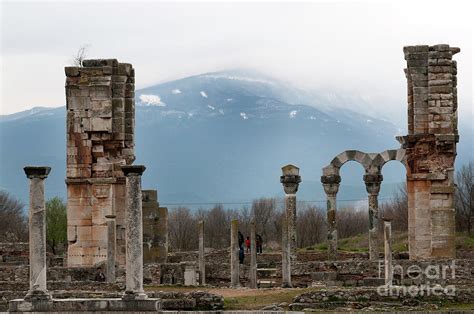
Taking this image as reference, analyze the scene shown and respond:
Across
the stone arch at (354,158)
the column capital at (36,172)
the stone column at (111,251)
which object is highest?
the stone arch at (354,158)

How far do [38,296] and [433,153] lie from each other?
1748cm

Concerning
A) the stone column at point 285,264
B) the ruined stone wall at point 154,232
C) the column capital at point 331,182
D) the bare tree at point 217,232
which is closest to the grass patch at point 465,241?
the column capital at point 331,182

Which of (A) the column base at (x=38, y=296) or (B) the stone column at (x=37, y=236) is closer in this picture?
(A) the column base at (x=38, y=296)

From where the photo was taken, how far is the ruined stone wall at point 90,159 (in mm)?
42000

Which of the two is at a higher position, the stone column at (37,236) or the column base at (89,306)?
the stone column at (37,236)

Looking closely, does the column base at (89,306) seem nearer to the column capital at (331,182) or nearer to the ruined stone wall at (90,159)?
the ruined stone wall at (90,159)

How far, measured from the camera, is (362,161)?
49969 mm

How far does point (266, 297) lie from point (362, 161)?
16707mm

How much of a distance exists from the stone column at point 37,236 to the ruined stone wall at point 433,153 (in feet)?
53.6

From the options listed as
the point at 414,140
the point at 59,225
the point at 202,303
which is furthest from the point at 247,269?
the point at 59,225

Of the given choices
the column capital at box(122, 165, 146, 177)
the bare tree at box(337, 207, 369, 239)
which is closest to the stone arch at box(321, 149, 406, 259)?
the column capital at box(122, 165, 146, 177)

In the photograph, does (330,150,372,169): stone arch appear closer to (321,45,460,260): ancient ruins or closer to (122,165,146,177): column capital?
(321,45,460,260): ancient ruins

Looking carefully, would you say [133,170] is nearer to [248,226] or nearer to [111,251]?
[111,251]

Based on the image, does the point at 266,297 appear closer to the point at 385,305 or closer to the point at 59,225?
the point at 385,305
